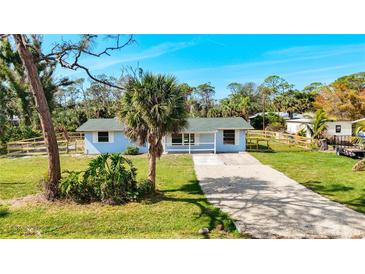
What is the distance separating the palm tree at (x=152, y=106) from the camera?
16.8 ft

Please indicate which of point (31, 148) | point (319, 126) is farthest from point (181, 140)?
point (319, 126)

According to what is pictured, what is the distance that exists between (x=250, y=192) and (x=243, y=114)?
20.1 m

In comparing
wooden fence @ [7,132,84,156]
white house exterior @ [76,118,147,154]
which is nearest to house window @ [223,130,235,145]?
white house exterior @ [76,118,147,154]

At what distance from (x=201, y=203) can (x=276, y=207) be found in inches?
60.5

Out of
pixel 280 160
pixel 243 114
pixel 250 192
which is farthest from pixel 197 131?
pixel 243 114

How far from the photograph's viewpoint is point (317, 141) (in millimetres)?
13539

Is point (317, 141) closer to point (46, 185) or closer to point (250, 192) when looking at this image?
point (250, 192)

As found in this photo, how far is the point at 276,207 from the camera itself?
188 inches

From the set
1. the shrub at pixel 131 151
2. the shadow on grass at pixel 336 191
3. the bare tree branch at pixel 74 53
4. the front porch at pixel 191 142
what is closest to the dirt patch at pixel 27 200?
the bare tree branch at pixel 74 53

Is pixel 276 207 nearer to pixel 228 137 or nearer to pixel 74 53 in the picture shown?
pixel 74 53

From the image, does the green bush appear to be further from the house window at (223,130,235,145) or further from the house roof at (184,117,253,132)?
the house window at (223,130,235,145)

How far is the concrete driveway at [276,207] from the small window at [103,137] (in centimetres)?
658

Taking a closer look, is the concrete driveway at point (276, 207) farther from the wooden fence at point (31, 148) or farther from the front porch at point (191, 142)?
the wooden fence at point (31, 148)
